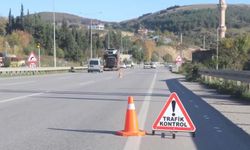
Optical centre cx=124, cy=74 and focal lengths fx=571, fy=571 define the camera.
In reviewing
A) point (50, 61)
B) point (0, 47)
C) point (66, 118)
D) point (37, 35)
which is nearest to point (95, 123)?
point (66, 118)

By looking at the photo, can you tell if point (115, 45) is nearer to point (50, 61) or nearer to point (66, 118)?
point (50, 61)

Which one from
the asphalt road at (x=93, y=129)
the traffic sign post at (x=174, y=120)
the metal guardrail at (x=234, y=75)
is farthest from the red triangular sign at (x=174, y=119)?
the metal guardrail at (x=234, y=75)

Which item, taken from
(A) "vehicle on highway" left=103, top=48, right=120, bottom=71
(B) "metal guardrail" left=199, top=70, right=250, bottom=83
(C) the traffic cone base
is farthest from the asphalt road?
(A) "vehicle on highway" left=103, top=48, right=120, bottom=71

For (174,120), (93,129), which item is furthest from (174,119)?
(93,129)

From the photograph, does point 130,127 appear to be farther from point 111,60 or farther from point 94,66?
point 111,60

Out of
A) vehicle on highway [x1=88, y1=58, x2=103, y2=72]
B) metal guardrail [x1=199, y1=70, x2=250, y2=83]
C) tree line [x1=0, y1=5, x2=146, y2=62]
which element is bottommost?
vehicle on highway [x1=88, y1=58, x2=103, y2=72]

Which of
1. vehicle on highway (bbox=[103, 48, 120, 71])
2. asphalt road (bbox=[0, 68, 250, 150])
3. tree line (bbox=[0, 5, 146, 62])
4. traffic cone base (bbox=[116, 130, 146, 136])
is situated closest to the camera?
asphalt road (bbox=[0, 68, 250, 150])

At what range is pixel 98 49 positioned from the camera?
156 m

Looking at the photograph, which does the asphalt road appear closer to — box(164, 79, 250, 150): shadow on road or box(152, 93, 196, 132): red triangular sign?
box(164, 79, 250, 150): shadow on road

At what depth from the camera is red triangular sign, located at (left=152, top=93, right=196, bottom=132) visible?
11891mm

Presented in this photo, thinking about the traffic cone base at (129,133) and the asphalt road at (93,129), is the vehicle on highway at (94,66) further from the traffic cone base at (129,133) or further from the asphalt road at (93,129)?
the traffic cone base at (129,133)

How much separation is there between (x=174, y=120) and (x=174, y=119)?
22 millimetres

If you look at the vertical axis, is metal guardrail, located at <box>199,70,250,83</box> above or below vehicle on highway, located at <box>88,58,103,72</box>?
above

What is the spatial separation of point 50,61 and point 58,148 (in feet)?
331
